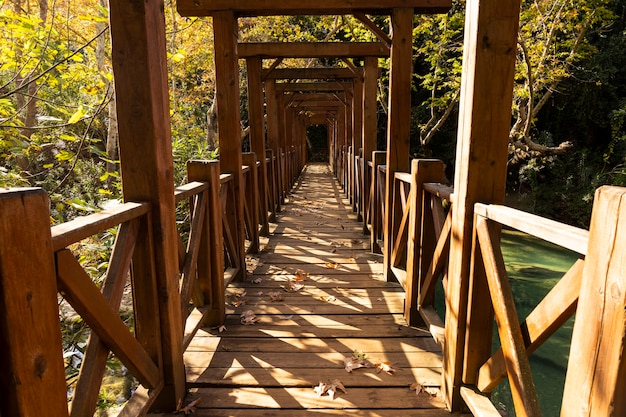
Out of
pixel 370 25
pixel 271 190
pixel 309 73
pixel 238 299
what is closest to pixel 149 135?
pixel 238 299

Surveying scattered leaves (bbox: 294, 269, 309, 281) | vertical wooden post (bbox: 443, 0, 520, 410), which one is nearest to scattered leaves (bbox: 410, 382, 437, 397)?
vertical wooden post (bbox: 443, 0, 520, 410)

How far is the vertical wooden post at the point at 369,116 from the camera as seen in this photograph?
6.66 metres

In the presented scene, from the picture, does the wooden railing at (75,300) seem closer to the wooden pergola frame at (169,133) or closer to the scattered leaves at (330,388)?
the wooden pergola frame at (169,133)

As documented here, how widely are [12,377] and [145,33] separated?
1564mm

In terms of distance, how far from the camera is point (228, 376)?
2.79 meters

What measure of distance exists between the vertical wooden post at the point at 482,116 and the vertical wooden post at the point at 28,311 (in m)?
1.85

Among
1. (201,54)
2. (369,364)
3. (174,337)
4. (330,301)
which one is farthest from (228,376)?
(201,54)

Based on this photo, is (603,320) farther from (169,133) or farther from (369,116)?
(369,116)

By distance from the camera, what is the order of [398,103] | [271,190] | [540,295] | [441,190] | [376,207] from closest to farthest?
[441,190], [398,103], [376,207], [271,190], [540,295]

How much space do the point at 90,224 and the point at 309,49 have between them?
18.4 ft

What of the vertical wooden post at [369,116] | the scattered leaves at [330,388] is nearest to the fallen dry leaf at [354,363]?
the scattered leaves at [330,388]

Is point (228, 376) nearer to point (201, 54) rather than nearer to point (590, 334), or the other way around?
point (590, 334)

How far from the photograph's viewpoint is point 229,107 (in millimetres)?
4488

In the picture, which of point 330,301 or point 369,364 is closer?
point 369,364
